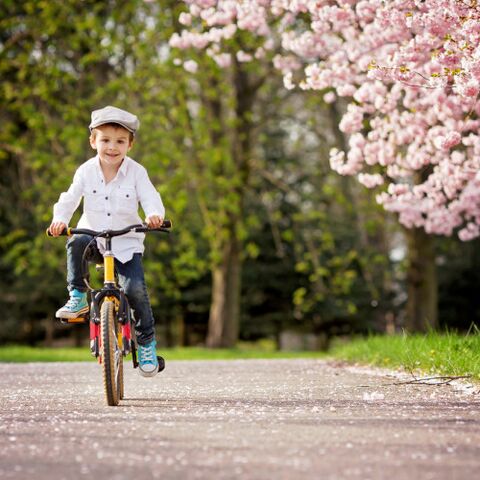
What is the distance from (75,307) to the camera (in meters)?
7.12

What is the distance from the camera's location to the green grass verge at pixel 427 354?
865cm

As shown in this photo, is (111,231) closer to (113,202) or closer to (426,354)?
(113,202)

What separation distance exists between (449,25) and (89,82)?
42.8 feet

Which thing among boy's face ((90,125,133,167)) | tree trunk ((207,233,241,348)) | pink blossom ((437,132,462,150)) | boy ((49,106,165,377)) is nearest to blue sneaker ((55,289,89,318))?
boy ((49,106,165,377))

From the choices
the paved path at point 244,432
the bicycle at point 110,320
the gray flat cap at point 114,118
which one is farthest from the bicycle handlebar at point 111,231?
the paved path at point 244,432

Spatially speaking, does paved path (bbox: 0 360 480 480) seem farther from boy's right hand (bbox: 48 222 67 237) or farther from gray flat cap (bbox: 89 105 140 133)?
gray flat cap (bbox: 89 105 140 133)

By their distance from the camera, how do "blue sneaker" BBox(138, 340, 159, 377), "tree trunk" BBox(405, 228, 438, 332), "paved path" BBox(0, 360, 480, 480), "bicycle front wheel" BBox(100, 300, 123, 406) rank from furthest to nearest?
"tree trunk" BBox(405, 228, 438, 332) → "blue sneaker" BBox(138, 340, 159, 377) → "bicycle front wheel" BBox(100, 300, 123, 406) → "paved path" BBox(0, 360, 480, 480)

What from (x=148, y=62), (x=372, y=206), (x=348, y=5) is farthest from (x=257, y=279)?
(x=348, y=5)

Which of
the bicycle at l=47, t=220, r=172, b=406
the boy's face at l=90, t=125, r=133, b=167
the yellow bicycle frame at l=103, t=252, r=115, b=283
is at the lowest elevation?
the bicycle at l=47, t=220, r=172, b=406

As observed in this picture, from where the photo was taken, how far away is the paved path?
164 inches

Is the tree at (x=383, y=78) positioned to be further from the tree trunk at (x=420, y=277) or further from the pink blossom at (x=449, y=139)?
the tree trunk at (x=420, y=277)

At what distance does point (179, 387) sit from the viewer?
842cm

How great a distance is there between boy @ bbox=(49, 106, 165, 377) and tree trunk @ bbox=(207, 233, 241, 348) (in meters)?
14.1

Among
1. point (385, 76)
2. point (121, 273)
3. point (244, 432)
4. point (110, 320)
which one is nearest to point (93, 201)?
point (121, 273)
